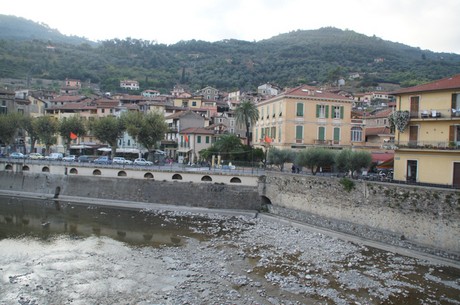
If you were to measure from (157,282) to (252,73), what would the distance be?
146353 millimetres

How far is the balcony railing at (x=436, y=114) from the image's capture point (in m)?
29.1

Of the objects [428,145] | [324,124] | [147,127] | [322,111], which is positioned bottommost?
[428,145]

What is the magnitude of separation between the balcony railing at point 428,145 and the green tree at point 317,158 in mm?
6865

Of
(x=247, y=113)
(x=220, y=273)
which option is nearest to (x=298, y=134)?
(x=247, y=113)

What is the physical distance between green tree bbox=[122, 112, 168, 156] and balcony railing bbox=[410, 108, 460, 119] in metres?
33.5

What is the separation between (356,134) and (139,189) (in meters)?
28.3

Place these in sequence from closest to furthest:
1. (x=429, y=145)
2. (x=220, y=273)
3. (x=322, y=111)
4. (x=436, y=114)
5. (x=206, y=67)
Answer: (x=220, y=273)
(x=436, y=114)
(x=429, y=145)
(x=322, y=111)
(x=206, y=67)

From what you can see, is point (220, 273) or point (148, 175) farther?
point (148, 175)

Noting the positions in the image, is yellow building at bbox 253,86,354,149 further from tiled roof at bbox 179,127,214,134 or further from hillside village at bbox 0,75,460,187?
tiled roof at bbox 179,127,214,134

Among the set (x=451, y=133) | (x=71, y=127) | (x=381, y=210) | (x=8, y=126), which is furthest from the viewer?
(x=8, y=126)

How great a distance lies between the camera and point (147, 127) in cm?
5372

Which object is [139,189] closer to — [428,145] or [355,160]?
Answer: [355,160]

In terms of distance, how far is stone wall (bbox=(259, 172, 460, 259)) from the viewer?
25016 mm

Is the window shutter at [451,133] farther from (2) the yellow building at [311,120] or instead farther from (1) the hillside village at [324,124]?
(2) the yellow building at [311,120]
